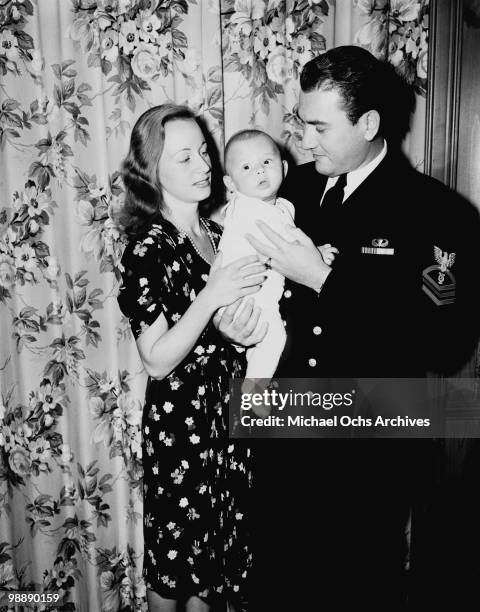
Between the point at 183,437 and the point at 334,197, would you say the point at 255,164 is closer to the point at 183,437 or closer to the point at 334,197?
the point at 334,197

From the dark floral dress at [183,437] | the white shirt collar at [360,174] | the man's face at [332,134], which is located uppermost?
the man's face at [332,134]

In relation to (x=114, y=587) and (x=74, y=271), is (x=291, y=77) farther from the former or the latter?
(x=114, y=587)

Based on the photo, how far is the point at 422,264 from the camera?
1445 millimetres

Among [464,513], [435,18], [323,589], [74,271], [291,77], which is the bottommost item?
[323,589]

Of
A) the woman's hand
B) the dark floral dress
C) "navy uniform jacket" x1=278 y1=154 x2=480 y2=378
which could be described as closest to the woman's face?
the dark floral dress

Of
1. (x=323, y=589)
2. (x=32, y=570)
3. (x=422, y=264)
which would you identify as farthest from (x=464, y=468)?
(x=32, y=570)

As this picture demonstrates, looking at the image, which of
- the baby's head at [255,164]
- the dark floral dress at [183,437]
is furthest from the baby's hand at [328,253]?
the dark floral dress at [183,437]

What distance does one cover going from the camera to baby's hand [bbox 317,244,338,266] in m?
1.45

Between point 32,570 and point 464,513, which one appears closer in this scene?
point 464,513

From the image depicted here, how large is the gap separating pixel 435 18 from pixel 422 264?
0.91 metres

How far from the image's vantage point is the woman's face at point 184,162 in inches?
55.9

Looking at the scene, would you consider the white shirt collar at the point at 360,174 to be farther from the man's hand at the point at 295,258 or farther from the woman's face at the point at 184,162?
the woman's face at the point at 184,162

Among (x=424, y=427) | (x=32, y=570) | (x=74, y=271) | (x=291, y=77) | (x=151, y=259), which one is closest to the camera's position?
(x=151, y=259)

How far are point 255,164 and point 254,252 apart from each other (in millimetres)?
236
